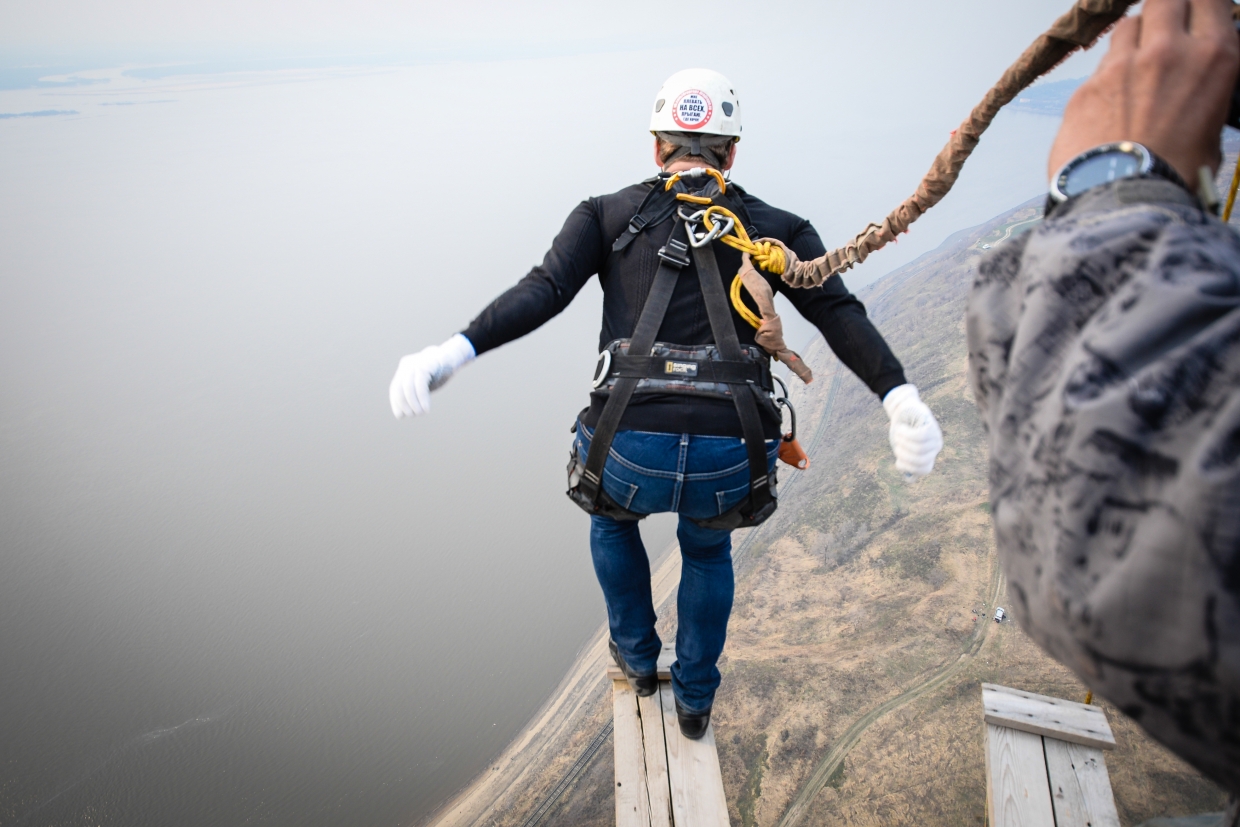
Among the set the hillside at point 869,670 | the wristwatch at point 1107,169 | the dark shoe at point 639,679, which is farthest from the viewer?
the hillside at point 869,670

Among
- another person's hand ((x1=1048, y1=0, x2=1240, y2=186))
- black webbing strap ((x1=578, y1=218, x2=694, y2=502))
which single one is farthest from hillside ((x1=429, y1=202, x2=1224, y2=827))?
another person's hand ((x1=1048, y1=0, x2=1240, y2=186))

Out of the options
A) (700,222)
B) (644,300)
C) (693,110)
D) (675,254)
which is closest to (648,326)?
(644,300)

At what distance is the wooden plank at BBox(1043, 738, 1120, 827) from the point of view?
2178 millimetres

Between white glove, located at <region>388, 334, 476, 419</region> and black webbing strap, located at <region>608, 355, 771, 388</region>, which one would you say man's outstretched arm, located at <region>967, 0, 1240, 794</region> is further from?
white glove, located at <region>388, 334, 476, 419</region>

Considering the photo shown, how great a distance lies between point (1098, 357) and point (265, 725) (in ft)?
17.0

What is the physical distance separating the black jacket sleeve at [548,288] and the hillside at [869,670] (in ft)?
10.0

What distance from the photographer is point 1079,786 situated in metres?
2.28

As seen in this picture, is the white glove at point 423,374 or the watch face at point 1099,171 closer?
Result: the watch face at point 1099,171

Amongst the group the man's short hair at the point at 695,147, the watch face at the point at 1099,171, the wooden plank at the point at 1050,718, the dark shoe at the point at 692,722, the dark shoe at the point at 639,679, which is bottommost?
the wooden plank at the point at 1050,718

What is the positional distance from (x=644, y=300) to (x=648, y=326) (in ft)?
0.34

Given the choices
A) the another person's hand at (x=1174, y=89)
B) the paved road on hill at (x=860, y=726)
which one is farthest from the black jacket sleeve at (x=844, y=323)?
the paved road on hill at (x=860, y=726)

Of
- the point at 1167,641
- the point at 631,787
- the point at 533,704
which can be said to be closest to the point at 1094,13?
the point at 1167,641

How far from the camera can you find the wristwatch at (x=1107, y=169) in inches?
26.9

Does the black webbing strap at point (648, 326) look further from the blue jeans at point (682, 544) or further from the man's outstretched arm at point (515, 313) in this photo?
the man's outstretched arm at point (515, 313)
